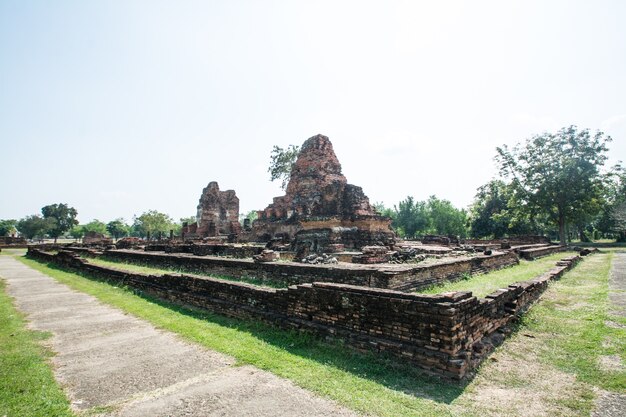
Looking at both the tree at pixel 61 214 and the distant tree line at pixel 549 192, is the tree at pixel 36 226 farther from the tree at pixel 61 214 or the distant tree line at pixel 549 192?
the distant tree line at pixel 549 192

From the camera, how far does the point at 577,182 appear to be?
28.5 m

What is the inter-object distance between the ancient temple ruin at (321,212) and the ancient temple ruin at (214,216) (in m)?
11.8

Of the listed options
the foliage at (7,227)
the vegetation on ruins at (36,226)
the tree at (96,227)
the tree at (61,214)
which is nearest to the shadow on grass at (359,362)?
the vegetation on ruins at (36,226)

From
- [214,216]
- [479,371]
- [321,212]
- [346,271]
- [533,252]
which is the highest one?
[214,216]

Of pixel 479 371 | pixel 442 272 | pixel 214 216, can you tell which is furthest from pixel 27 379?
pixel 214 216

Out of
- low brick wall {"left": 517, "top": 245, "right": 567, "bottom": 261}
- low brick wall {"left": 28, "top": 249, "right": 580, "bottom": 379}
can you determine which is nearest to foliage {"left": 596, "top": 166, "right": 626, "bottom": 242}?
low brick wall {"left": 517, "top": 245, "right": 567, "bottom": 261}

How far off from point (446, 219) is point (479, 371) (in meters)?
53.7

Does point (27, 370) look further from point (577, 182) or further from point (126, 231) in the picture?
point (126, 231)

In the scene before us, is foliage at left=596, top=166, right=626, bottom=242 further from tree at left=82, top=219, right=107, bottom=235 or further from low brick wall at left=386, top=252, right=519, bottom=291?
tree at left=82, top=219, right=107, bottom=235

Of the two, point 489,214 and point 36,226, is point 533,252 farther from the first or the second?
point 36,226

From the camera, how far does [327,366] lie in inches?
159

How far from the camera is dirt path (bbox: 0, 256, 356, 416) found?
123 inches

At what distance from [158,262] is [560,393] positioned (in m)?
13.7

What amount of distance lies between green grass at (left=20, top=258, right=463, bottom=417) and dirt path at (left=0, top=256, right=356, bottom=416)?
7.9 inches
